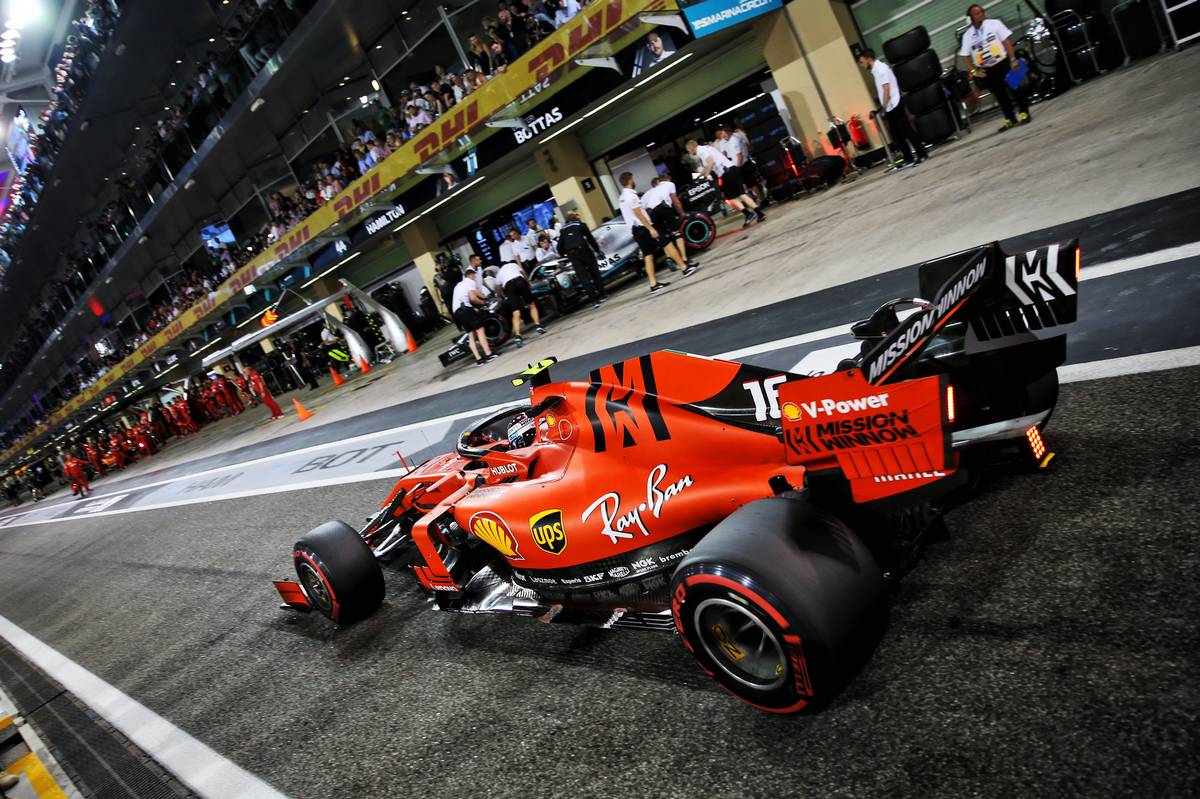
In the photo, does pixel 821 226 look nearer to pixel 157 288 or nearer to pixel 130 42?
pixel 130 42

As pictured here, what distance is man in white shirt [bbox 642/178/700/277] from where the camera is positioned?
1250cm

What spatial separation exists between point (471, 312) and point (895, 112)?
815 cm

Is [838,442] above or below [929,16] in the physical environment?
below

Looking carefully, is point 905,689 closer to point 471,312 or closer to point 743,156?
point 471,312

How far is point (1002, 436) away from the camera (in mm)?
2912

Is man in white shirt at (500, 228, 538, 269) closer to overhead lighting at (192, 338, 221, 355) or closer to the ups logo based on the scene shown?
the ups logo

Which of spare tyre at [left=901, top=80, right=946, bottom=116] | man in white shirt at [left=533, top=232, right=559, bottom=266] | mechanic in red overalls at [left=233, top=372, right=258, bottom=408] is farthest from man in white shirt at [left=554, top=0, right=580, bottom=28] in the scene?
mechanic in red overalls at [left=233, top=372, right=258, bottom=408]

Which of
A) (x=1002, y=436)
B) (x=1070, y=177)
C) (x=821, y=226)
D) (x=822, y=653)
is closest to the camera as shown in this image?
(x=822, y=653)

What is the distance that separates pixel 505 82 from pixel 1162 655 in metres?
17.8

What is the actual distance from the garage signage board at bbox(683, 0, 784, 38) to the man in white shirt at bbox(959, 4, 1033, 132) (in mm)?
5281

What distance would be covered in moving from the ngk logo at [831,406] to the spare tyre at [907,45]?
11554 millimetres

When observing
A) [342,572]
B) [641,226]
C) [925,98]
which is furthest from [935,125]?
[342,572]

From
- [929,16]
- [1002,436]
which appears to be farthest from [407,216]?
[1002,436]

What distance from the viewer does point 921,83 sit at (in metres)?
12.1
